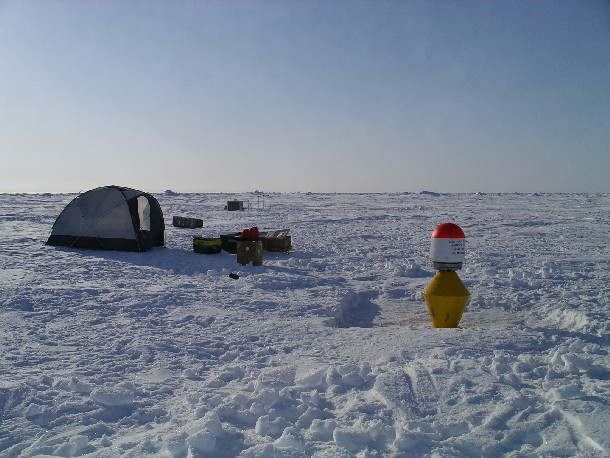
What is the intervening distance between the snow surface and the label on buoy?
1.16m

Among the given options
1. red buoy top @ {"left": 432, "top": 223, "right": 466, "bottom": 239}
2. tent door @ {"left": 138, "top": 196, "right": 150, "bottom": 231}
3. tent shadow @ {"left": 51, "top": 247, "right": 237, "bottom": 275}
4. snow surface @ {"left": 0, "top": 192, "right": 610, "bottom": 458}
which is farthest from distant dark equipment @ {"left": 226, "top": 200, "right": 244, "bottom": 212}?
red buoy top @ {"left": 432, "top": 223, "right": 466, "bottom": 239}

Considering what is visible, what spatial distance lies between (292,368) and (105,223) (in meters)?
10.00

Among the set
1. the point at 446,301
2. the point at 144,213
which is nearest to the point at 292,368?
the point at 446,301

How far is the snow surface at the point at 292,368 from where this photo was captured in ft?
10.8

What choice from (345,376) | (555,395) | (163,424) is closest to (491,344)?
(555,395)

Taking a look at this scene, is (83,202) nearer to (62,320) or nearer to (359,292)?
(62,320)

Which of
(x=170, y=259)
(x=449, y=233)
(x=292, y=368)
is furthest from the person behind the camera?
(x=170, y=259)

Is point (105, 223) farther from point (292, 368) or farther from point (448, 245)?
point (292, 368)

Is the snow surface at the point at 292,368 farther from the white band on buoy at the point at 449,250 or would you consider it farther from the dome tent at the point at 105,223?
the dome tent at the point at 105,223

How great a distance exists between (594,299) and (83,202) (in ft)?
41.8

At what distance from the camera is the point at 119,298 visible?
7.52 meters

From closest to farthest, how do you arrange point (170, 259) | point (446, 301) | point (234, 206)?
point (446, 301)
point (170, 259)
point (234, 206)

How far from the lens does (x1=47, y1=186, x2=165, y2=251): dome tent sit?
41.2 ft

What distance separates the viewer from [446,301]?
253 inches
